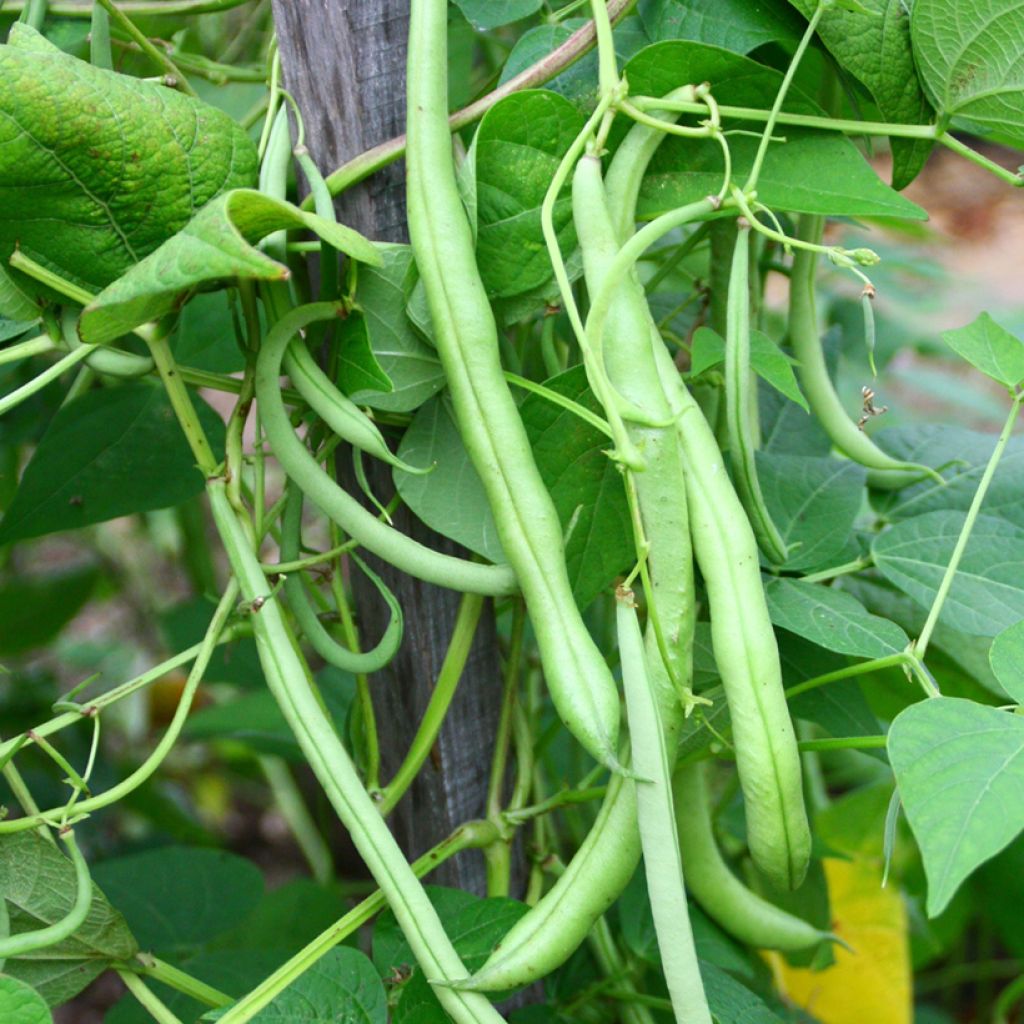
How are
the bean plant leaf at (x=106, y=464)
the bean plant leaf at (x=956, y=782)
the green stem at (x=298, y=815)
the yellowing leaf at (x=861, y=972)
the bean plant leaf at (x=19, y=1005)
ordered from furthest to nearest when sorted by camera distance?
the green stem at (x=298, y=815)
the yellowing leaf at (x=861, y=972)
the bean plant leaf at (x=106, y=464)
the bean plant leaf at (x=19, y=1005)
the bean plant leaf at (x=956, y=782)

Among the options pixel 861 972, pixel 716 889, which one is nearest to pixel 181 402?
pixel 716 889

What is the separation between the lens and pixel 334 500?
0.64 m

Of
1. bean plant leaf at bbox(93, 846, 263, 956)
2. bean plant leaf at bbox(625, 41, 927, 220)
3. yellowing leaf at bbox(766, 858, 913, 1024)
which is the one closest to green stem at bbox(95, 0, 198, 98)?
bean plant leaf at bbox(625, 41, 927, 220)

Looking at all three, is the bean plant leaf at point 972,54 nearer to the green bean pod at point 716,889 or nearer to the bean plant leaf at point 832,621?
the bean plant leaf at point 832,621

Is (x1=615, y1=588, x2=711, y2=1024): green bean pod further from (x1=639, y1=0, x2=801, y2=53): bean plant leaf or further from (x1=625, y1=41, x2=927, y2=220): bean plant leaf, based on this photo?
(x1=639, y1=0, x2=801, y2=53): bean plant leaf

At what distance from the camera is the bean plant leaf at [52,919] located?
66 cm

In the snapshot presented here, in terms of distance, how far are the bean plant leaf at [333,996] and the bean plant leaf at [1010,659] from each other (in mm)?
392

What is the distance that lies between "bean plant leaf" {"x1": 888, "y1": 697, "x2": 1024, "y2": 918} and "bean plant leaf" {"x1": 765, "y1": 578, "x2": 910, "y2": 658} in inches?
4.8

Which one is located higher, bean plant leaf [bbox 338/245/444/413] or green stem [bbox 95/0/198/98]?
green stem [bbox 95/0/198/98]

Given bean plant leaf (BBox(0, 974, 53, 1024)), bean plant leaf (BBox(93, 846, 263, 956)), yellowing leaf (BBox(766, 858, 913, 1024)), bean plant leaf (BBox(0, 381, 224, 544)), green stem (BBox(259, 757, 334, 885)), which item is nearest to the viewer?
bean plant leaf (BBox(0, 974, 53, 1024))

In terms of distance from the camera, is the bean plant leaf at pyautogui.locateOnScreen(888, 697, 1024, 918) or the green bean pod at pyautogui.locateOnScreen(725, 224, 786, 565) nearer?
the bean plant leaf at pyautogui.locateOnScreen(888, 697, 1024, 918)

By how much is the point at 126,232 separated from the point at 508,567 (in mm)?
296

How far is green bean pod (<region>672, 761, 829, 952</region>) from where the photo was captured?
0.79 metres

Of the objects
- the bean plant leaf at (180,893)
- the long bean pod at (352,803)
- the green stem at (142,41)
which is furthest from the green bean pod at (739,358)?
the bean plant leaf at (180,893)
